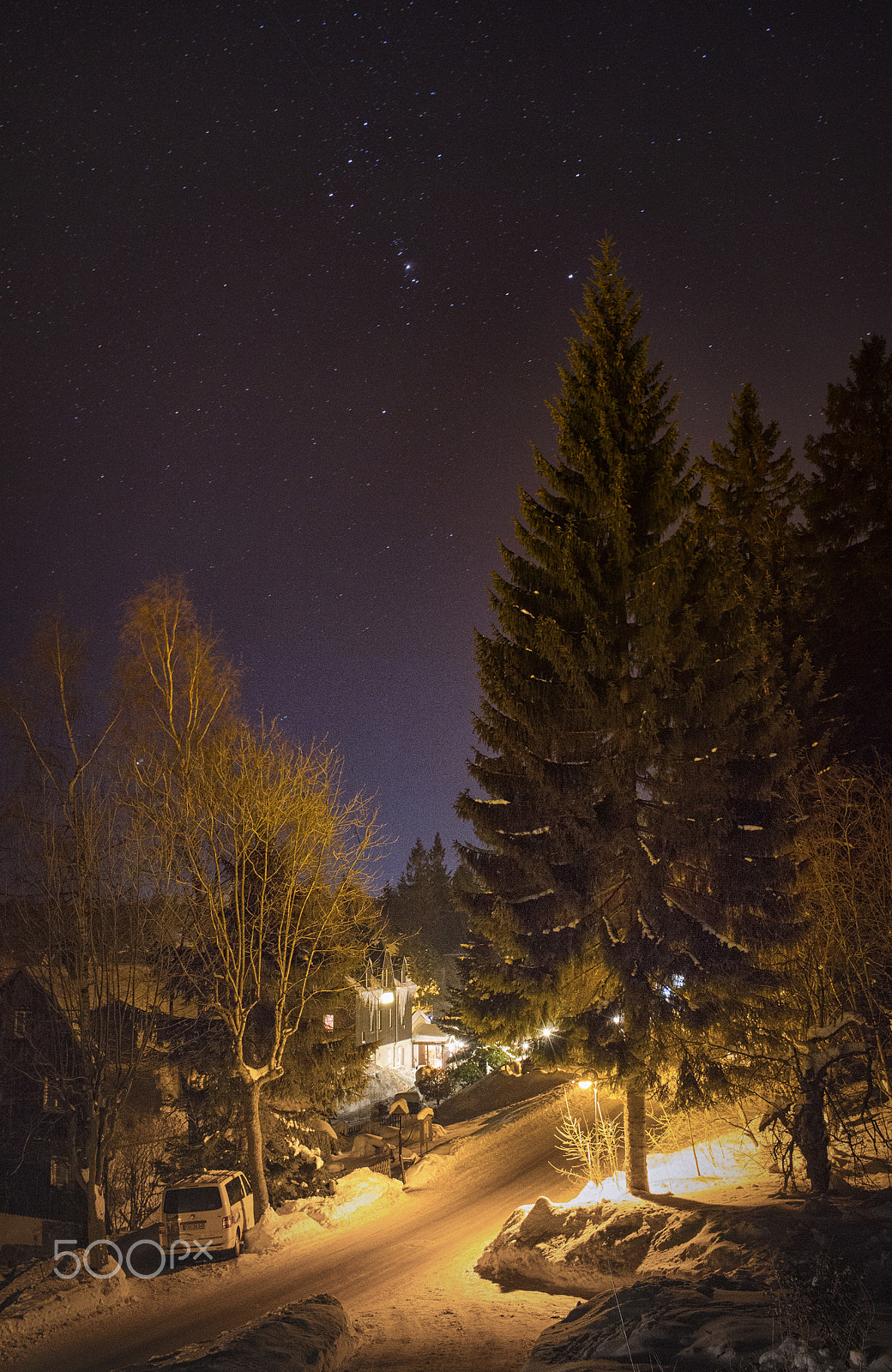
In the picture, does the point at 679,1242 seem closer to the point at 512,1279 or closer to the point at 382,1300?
the point at 512,1279

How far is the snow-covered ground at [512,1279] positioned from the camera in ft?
26.8

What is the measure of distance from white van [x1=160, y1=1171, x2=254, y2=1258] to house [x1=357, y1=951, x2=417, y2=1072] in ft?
75.3

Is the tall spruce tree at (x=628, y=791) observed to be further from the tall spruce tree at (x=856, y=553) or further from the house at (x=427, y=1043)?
the house at (x=427, y=1043)

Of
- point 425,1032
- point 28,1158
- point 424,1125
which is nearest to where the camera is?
point 28,1158

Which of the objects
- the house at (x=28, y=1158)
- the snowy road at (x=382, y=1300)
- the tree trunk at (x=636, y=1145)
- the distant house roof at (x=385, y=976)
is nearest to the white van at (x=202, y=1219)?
the snowy road at (x=382, y=1300)

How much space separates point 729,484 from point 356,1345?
25640mm

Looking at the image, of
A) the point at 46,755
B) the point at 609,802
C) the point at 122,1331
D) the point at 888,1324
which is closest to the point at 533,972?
the point at 609,802

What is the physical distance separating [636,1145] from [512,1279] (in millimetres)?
3762

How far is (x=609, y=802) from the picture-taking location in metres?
16.1

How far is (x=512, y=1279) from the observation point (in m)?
14.3

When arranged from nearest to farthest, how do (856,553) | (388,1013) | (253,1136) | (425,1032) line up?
(253,1136) < (856,553) < (388,1013) < (425,1032)

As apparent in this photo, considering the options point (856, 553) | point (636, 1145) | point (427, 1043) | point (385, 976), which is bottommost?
point (427, 1043)

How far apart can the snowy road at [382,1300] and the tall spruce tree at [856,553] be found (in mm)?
15613

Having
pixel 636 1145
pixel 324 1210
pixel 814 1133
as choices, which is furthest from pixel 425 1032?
pixel 814 1133
